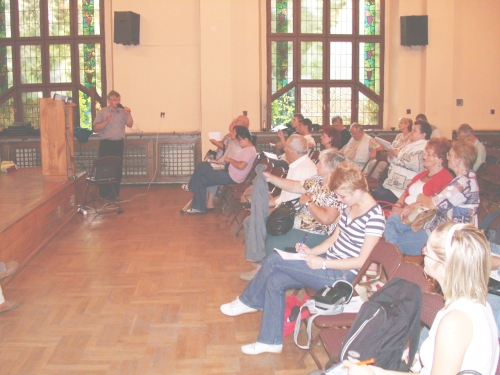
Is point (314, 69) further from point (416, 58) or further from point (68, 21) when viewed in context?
point (68, 21)

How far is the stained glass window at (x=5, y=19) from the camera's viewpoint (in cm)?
1101

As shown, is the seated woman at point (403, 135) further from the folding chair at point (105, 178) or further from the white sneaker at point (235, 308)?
the white sneaker at point (235, 308)

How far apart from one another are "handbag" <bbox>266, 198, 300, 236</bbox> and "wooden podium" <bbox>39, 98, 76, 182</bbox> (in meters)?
4.00

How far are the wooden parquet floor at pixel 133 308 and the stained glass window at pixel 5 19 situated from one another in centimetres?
544

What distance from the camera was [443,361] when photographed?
6.56 ft

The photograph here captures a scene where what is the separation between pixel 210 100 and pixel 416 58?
374 cm

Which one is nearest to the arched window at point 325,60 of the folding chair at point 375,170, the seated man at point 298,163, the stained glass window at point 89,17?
the stained glass window at point 89,17

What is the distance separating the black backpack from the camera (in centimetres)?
230

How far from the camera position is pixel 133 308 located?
4629mm

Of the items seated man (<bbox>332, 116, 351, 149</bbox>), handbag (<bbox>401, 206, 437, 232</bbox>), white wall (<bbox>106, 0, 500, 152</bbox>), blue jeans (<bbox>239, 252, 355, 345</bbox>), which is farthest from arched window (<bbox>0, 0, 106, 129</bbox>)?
blue jeans (<bbox>239, 252, 355, 345</bbox>)

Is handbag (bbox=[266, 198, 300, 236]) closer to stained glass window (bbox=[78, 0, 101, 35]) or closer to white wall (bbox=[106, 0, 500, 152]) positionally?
white wall (bbox=[106, 0, 500, 152])

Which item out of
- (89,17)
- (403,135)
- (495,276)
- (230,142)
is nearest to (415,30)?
(403,135)

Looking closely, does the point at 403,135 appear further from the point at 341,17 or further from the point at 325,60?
the point at 341,17

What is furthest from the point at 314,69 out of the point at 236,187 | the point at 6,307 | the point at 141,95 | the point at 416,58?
the point at 6,307
